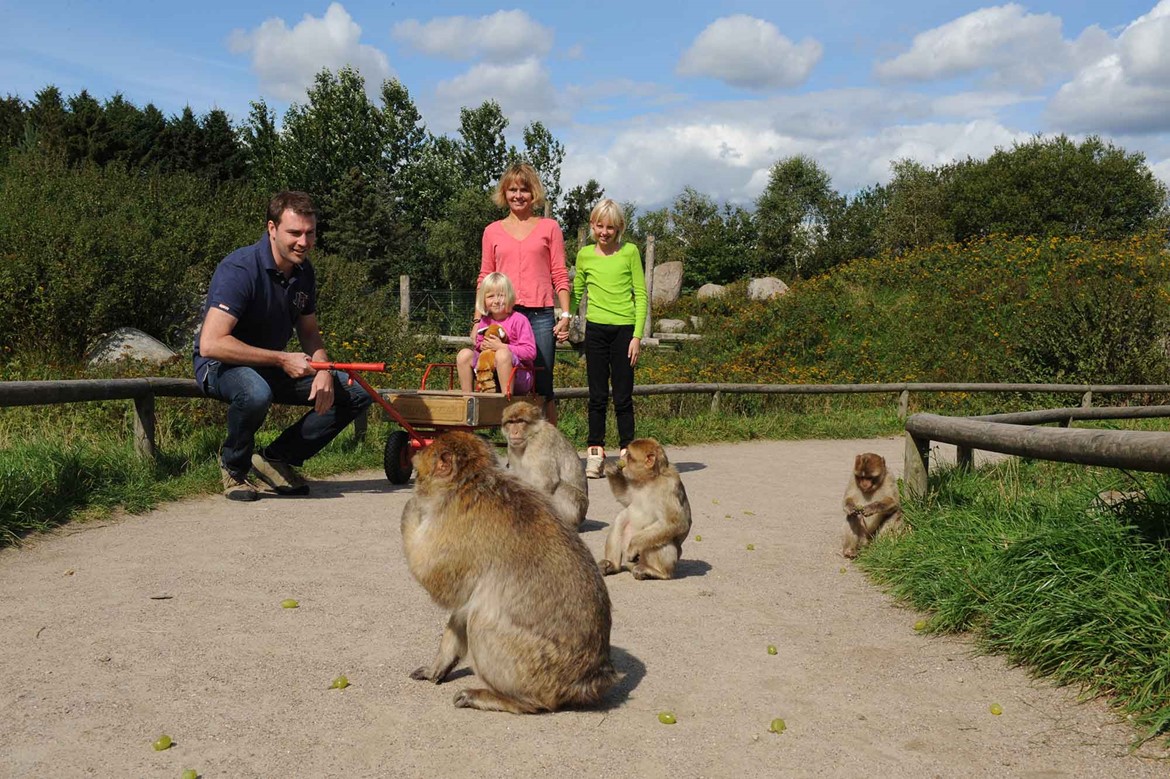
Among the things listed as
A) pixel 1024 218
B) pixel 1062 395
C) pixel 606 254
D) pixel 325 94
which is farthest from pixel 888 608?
pixel 325 94

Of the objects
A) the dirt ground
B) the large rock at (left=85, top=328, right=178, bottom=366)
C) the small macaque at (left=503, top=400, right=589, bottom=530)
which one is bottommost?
the dirt ground

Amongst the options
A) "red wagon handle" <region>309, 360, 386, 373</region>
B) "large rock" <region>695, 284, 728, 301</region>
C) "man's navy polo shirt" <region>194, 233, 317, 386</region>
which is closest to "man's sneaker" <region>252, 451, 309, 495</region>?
"man's navy polo shirt" <region>194, 233, 317, 386</region>

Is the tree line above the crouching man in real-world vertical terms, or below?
above

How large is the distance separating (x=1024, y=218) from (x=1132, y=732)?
51372 mm

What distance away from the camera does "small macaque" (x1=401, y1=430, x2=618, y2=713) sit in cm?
367

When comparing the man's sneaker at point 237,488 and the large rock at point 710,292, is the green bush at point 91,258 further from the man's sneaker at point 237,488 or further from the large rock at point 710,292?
the large rock at point 710,292

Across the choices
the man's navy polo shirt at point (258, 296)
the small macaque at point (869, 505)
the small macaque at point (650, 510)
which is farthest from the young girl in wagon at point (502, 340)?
the small macaque at point (869, 505)

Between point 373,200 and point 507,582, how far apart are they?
172 feet

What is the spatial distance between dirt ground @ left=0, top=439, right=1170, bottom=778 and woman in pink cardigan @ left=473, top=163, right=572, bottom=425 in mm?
Result: 2692

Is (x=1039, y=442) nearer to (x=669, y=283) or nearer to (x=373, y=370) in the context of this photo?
(x=373, y=370)

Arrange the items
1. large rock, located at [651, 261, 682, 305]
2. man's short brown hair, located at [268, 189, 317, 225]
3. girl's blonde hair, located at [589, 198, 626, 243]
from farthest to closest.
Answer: large rock, located at [651, 261, 682, 305] < girl's blonde hair, located at [589, 198, 626, 243] < man's short brown hair, located at [268, 189, 317, 225]

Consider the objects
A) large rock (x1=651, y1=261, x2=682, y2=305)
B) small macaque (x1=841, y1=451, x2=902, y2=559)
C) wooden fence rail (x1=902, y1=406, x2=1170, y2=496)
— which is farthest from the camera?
large rock (x1=651, y1=261, x2=682, y2=305)

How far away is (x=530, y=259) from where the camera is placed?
29.1ft

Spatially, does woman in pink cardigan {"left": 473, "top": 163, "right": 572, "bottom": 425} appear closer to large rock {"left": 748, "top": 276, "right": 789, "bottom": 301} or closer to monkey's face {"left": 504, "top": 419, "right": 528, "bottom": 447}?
monkey's face {"left": 504, "top": 419, "right": 528, "bottom": 447}
